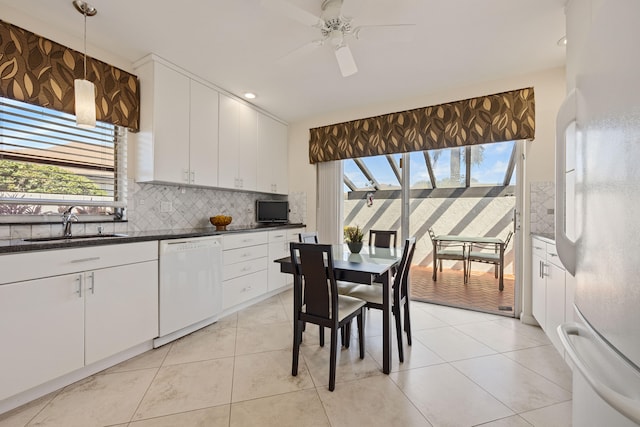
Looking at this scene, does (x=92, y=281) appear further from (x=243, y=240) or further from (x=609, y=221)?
(x=609, y=221)

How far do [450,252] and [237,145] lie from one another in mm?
3332

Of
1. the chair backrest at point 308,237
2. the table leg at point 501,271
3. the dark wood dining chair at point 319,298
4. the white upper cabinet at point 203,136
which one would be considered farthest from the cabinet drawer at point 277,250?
the table leg at point 501,271

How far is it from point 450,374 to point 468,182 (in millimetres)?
3026

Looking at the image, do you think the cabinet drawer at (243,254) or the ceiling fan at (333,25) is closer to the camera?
the ceiling fan at (333,25)

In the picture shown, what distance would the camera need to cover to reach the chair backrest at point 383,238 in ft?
9.71

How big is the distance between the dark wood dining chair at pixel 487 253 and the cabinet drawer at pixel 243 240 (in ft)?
9.48

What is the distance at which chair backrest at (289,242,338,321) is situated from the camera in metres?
1.69

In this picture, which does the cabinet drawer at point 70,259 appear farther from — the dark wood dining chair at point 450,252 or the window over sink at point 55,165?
the dark wood dining chair at point 450,252

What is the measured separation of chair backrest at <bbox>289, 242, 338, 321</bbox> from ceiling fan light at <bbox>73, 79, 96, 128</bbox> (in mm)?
1599

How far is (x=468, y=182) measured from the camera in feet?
13.3

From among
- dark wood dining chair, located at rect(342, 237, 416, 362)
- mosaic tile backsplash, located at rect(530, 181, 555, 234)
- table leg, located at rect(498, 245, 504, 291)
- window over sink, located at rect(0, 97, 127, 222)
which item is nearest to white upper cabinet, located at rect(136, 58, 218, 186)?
window over sink, located at rect(0, 97, 127, 222)

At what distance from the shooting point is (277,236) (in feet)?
11.6

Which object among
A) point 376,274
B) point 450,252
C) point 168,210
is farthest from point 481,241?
point 168,210

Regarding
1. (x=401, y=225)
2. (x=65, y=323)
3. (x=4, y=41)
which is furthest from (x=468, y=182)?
(x=4, y=41)
